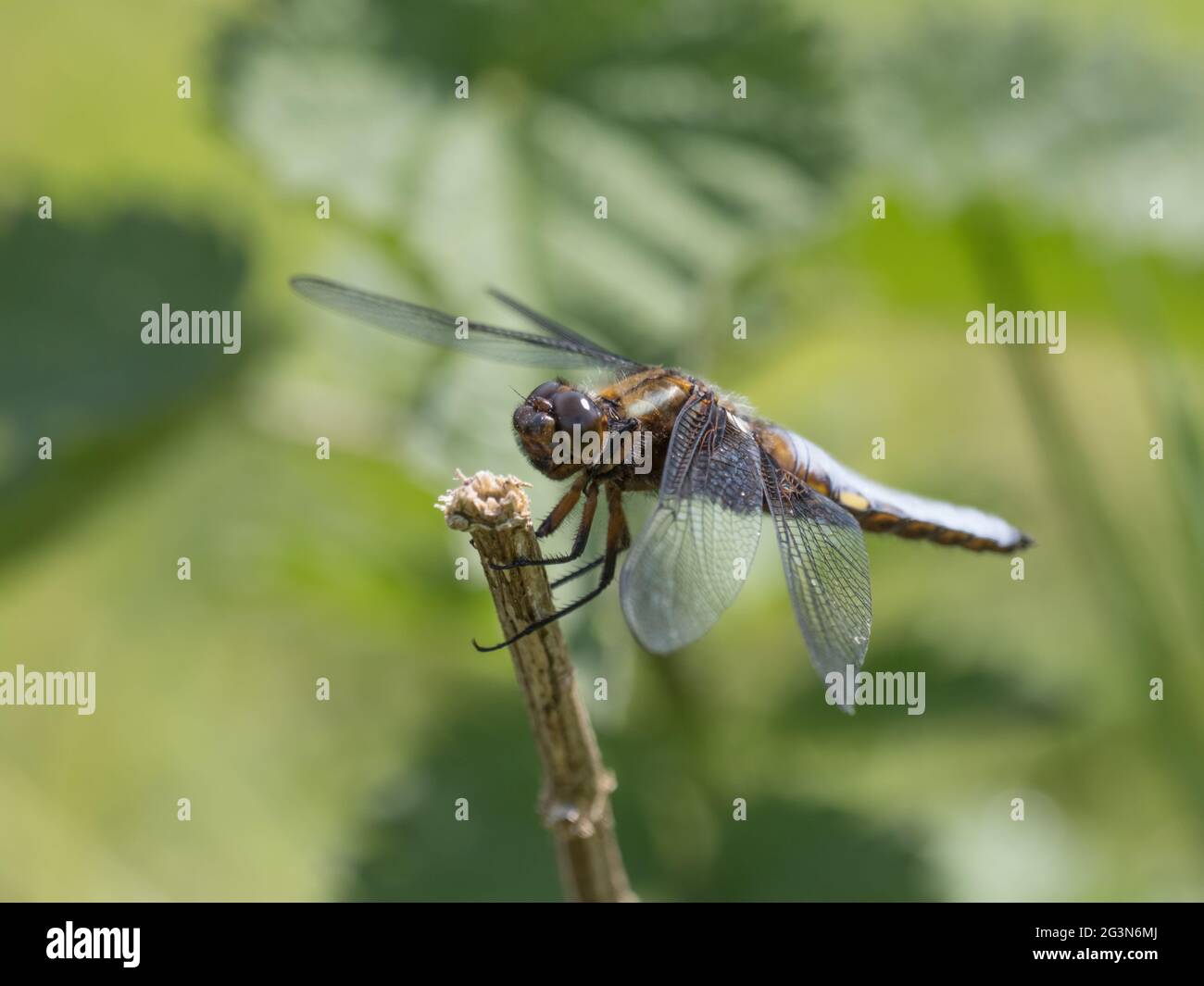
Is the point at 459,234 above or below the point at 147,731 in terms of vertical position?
above

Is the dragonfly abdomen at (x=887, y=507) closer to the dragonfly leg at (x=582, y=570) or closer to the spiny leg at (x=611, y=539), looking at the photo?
the spiny leg at (x=611, y=539)

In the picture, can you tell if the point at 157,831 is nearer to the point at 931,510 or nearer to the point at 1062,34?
the point at 931,510

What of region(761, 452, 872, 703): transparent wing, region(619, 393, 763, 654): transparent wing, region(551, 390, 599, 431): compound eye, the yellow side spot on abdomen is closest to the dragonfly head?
region(551, 390, 599, 431): compound eye

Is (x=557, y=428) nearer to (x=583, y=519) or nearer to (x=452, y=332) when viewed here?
(x=583, y=519)

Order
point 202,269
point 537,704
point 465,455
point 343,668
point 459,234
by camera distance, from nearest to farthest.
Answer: point 537,704, point 465,455, point 459,234, point 202,269, point 343,668

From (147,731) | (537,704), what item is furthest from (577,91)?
(147,731)

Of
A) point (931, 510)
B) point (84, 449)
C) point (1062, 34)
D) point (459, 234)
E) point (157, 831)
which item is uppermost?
point (1062, 34)

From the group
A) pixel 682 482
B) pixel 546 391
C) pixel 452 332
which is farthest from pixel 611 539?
pixel 452 332

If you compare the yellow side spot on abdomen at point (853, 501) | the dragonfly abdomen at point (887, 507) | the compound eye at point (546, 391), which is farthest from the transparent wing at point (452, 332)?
the yellow side spot on abdomen at point (853, 501)
